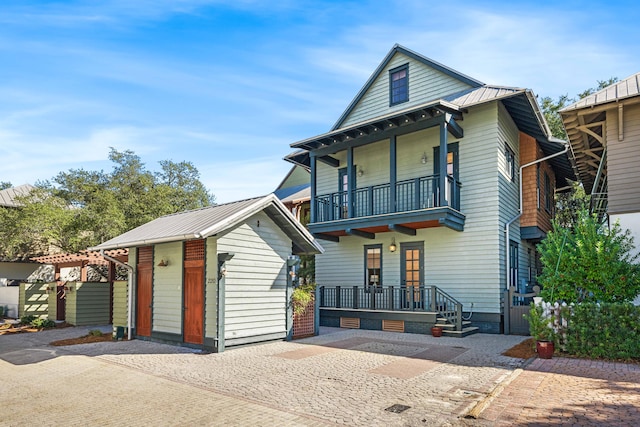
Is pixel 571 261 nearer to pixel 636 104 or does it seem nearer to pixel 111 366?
pixel 636 104

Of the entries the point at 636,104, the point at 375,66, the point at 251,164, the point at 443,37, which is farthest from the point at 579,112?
the point at 251,164

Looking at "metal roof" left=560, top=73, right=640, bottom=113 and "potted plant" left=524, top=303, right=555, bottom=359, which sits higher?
"metal roof" left=560, top=73, right=640, bottom=113

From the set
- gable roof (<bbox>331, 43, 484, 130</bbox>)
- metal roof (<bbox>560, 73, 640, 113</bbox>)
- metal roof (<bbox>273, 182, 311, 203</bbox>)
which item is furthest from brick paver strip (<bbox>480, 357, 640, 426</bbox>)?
metal roof (<bbox>273, 182, 311, 203</bbox>)

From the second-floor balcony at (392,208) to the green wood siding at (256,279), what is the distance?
149 inches

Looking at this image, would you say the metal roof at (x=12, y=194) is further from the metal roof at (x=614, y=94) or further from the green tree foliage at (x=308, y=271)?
the metal roof at (x=614, y=94)

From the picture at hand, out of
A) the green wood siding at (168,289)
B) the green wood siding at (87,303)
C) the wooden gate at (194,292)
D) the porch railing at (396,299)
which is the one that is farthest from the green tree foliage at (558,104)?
the green wood siding at (87,303)

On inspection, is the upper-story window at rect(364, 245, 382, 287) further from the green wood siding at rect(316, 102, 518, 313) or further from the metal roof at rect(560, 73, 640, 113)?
the metal roof at rect(560, 73, 640, 113)

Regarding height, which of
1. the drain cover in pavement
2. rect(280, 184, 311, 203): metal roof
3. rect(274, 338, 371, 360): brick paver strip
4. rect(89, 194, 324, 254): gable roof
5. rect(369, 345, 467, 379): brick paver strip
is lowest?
rect(274, 338, 371, 360): brick paver strip

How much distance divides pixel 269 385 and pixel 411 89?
1304 centimetres

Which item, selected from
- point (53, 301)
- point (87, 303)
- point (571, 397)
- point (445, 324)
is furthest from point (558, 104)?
point (53, 301)

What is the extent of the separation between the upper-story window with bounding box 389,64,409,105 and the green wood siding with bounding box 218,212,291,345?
317 inches

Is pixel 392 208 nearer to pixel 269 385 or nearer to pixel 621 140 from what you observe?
pixel 621 140

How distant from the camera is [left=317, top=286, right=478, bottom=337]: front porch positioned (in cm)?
1343

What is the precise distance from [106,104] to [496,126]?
41.2 ft
